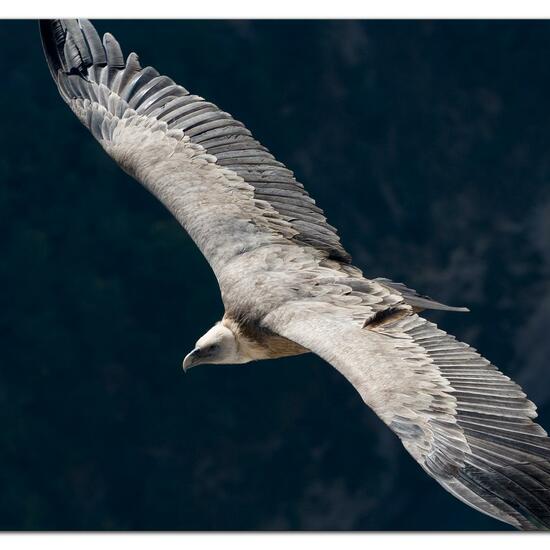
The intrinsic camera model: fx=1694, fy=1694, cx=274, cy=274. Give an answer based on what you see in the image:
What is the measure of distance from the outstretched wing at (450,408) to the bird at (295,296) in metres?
0.01

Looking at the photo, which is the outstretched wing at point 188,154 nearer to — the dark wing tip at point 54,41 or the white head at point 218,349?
the dark wing tip at point 54,41

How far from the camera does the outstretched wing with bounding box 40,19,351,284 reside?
1958cm

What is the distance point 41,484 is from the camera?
121 feet

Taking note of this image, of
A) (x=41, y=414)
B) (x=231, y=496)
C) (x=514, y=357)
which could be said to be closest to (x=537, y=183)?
(x=514, y=357)

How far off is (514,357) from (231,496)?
21.9 feet

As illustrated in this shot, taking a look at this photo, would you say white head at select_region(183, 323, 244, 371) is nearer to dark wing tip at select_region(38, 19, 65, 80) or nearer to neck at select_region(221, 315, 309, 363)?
neck at select_region(221, 315, 309, 363)

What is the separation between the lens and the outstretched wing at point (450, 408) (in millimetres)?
15195

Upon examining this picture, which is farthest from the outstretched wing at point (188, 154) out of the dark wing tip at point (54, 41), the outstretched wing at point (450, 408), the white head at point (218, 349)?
the outstretched wing at point (450, 408)

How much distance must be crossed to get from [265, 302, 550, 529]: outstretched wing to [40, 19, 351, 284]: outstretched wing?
2.22 meters

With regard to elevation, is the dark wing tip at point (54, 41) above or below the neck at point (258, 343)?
above

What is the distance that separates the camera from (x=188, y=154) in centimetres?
2050

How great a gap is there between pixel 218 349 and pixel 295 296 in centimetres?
117

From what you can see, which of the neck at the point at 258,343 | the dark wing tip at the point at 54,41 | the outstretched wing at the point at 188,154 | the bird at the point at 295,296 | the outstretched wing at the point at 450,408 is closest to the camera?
the outstretched wing at the point at 450,408

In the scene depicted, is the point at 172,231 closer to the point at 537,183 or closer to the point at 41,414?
the point at 41,414
